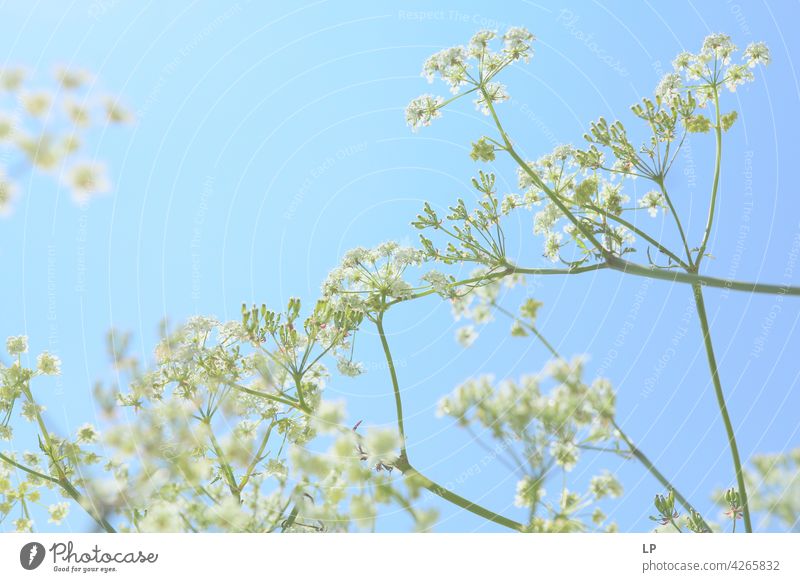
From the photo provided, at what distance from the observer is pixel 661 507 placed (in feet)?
15.2

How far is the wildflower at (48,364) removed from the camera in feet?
20.3

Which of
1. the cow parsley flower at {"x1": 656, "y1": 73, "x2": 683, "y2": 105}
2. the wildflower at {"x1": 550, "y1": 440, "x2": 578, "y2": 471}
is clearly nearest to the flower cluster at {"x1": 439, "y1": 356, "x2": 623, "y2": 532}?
the wildflower at {"x1": 550, "y1": 440, "x2": 578, "y2": 471}

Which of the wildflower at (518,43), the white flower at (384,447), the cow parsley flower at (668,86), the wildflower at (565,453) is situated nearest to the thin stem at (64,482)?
the white flower at (384,447)

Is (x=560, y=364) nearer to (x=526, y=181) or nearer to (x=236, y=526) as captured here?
(x=526, y=181)

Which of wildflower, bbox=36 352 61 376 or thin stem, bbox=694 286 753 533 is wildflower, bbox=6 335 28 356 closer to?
wildflower, bbox=36 352 61 376

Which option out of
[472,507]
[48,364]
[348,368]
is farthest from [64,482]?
[472,507]

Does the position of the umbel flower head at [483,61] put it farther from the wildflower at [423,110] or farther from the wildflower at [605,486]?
the wildflower at [605,486]

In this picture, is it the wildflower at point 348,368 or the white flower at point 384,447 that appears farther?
the wildflower at point 348,368
